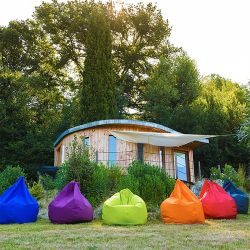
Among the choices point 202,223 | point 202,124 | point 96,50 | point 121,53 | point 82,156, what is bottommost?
point 202,223

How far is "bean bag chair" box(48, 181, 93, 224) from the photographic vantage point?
8320mm

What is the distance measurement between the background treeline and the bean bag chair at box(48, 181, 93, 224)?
42.0 feet

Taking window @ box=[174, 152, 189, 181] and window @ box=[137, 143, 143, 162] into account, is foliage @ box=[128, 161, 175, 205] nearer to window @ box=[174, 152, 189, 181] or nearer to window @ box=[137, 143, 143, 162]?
window @ box=[137, 143, 143, 162]

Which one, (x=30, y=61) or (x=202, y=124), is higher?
(x=30, y=61)

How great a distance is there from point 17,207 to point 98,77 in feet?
47.2

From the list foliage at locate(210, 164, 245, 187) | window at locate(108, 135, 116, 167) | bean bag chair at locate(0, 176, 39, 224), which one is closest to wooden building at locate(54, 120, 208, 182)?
window at locate(108, 135, 116, 167)

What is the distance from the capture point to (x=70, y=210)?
27.3ft

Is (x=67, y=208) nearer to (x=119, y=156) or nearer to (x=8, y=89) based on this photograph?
(x=119, y=156)

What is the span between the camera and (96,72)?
22.6m

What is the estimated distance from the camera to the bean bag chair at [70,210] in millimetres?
8320

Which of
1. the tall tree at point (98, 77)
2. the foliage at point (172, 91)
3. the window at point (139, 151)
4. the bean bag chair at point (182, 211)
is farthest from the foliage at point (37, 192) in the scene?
the foliage at point (172, 91)

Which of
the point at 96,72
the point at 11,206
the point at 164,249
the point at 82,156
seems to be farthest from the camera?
the point at 96,72

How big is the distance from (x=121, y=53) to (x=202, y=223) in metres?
23.2

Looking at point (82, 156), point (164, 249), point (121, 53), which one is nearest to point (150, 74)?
point (121, 53)
